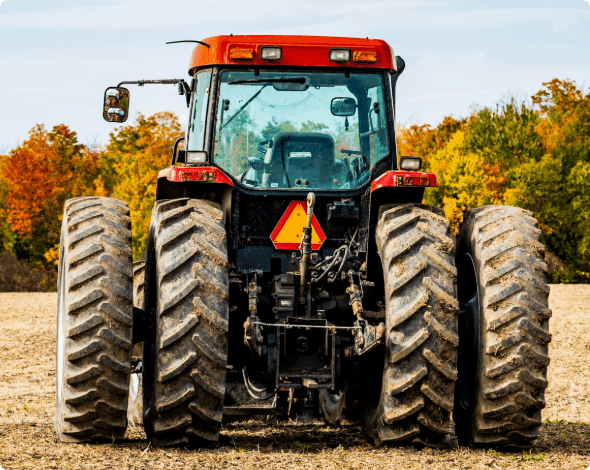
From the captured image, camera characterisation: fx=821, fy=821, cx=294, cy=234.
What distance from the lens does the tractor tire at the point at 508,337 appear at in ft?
18.7

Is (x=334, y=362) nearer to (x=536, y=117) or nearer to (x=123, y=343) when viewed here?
(x=123, y=343)

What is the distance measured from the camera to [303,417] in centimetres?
832

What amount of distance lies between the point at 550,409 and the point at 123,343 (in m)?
6.22

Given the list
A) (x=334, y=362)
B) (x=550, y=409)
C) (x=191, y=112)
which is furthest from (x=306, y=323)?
(x=550, y=409)

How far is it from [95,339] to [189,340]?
62cm

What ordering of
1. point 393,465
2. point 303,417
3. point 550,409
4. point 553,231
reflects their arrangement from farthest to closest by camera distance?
point 553,231 → point 550,409 → point 303,417 → point 393,465

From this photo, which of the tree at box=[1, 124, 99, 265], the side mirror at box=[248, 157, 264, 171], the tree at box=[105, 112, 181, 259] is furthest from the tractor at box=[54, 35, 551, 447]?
the tree at box=[1, 124, 99, 265]

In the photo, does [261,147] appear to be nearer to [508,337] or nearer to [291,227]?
[291,227]

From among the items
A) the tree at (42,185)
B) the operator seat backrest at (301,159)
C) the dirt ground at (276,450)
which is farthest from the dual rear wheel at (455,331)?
the tree at (42,185)

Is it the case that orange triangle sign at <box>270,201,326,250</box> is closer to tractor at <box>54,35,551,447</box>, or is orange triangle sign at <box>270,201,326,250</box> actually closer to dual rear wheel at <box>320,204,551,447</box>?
tractor at <box>54,35,551,447</box>

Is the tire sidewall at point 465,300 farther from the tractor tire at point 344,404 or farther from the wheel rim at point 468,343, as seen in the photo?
the tractor tire at point 344,404

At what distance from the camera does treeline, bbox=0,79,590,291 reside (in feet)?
134

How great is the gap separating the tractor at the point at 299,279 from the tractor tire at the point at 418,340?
0.04ft

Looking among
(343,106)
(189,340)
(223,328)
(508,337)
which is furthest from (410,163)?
(189,340)
